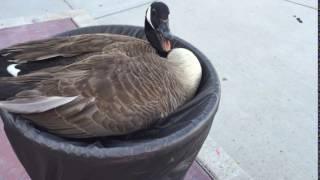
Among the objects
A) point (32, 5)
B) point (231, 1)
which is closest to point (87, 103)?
point (32, 5)

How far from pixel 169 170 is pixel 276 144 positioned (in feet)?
3.55

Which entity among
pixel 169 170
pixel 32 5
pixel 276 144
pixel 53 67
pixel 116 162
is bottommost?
pixel 276 144

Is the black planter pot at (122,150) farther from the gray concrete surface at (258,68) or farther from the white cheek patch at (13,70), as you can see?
the gray concrete surface at (258,68)

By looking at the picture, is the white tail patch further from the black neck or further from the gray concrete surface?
the gray concrete surface

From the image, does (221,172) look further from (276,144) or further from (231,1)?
(231,1)

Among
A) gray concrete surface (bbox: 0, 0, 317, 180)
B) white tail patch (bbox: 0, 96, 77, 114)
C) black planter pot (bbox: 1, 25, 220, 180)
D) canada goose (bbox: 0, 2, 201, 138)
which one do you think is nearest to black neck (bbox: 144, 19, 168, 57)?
canada goose (bbox: 0, 2, 201, 138)

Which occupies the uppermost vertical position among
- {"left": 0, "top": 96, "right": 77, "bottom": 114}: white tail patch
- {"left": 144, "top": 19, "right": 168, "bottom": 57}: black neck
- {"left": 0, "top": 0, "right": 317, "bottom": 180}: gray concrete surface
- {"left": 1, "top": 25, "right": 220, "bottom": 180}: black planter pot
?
{"left": 0, "top": 96, "right": 77, "bottom": 114}: white tail patch

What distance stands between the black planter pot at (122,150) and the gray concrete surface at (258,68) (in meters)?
0.70

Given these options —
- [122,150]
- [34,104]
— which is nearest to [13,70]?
[34,104]

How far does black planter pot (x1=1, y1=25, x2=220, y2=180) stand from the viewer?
105 cm

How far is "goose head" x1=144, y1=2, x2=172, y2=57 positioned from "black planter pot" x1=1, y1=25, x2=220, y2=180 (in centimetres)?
27

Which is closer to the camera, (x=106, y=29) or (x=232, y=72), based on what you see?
(x=106, y=29)

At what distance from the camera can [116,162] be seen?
105 cm

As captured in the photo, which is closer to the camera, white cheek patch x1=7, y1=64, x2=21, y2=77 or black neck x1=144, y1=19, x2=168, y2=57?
white cheek patch x1=7, y1=64, x2=21, y2=77
